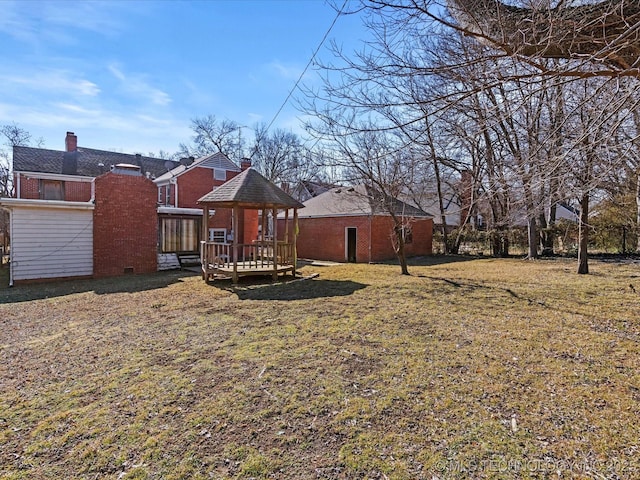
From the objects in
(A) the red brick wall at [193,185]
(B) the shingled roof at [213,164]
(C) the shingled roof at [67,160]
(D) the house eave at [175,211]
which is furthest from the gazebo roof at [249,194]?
(C) the shingled roof at [67,160]

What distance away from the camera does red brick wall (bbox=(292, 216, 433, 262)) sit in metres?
17.8

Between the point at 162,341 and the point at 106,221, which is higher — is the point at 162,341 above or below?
below

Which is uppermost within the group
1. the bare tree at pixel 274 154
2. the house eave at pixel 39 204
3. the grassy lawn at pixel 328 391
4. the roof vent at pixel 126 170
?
the bare tree at pixel 274 154

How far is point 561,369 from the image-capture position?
13.6ft

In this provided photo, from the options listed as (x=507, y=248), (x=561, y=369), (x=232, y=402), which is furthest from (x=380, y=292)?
(x=507, y=248)

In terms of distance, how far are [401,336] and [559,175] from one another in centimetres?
311

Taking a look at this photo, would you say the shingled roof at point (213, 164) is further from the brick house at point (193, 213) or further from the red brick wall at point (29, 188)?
the red brick wall at point (29, 188)

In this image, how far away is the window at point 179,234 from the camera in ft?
54.4

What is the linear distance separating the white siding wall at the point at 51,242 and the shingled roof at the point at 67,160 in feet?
34.2

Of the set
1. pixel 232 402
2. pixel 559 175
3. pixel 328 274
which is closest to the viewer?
pixel 232 402

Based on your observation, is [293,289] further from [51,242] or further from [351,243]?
[351,243]

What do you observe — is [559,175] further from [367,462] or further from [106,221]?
[106,221]

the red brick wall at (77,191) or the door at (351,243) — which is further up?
the red brick wall at (77,191)

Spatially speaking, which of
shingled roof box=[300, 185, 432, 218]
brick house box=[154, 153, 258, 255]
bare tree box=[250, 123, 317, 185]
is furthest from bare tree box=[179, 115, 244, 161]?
shingled roof box=[300, 185, 432, 218]
